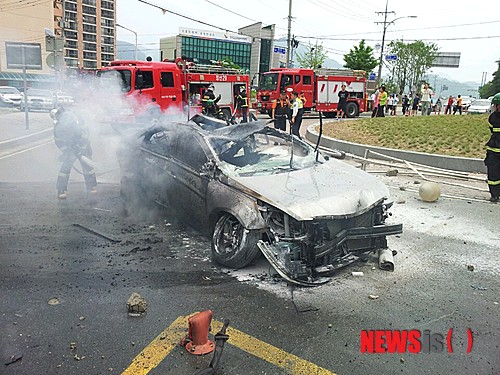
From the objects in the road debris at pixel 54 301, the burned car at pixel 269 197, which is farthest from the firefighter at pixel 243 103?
the road debris at pixel 54 301

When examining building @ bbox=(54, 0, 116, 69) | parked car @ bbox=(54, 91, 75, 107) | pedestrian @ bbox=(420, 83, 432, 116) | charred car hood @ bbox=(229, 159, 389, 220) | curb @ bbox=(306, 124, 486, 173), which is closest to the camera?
charred car hood @ bbox=(229, 159, 389, 220)

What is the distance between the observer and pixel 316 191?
14.5 ft

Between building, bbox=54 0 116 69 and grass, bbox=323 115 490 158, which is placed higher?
building, bbox=54 0 116 69

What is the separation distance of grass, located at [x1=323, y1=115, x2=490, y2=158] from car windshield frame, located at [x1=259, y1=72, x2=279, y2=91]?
27.7ft

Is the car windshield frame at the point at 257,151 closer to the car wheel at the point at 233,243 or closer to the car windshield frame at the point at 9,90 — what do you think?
the car wheel at the point at 233,243

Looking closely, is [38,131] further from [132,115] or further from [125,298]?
[125,298]

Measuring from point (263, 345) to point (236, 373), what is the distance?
39 cm

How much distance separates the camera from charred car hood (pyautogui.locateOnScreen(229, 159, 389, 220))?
4.10 metres

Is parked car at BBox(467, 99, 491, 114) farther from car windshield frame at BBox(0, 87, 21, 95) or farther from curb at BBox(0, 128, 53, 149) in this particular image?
car windshield frame at BBox(0, 87, 21, 95)

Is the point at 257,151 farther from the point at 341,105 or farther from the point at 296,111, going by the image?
the point at 341,105

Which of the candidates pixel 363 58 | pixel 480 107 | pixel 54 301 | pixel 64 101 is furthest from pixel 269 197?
pixel 363 58

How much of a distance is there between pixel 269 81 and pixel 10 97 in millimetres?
14950

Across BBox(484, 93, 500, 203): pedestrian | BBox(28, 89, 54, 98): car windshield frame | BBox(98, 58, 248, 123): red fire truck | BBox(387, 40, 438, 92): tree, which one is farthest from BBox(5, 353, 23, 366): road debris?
BBox(387, 40, 438, 92): tree

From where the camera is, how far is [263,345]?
10.7 feet
